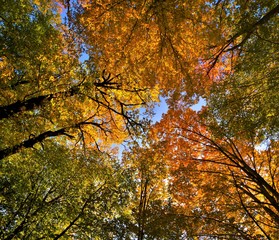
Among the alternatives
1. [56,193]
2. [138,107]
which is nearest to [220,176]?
[138,107]

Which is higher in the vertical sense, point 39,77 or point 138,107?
point 138,107

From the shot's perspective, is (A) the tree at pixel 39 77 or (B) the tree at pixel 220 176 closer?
(A) the tree at pixel 39 77

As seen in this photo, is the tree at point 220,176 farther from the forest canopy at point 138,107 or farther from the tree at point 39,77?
the tree at point 39,77

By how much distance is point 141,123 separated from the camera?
7117 millimetres

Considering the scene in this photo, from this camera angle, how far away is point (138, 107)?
26.6 feet

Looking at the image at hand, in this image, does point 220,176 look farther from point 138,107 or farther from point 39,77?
point 39,77

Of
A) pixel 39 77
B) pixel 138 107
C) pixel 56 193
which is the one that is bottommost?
pixel 56 193

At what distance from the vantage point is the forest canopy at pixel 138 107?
4684 mm

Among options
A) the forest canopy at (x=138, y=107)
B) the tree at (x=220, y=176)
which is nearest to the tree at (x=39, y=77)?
the forest canopy at (x=138, y=107)

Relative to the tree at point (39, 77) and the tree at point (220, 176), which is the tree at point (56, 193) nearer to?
the tree at point (39, 77)

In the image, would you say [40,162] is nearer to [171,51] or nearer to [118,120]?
[118,120]

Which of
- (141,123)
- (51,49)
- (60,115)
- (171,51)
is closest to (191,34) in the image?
(171,51)

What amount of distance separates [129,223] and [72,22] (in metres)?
9.52

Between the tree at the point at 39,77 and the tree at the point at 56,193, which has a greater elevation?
the tree at the point at 39,77
